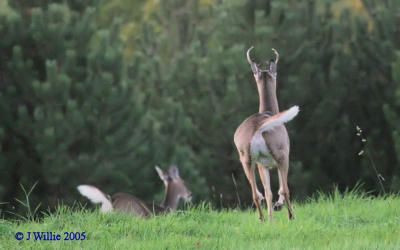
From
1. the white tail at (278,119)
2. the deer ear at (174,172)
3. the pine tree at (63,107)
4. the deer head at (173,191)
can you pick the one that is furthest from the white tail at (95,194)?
the pine tree at (63,107)

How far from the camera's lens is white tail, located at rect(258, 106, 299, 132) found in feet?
19.1

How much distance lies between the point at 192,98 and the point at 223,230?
36.7 ft

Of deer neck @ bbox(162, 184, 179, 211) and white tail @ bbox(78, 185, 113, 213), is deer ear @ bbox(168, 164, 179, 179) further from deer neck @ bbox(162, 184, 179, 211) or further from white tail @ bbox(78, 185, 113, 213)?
white tail @ bbox(78, 185, 113, 213)

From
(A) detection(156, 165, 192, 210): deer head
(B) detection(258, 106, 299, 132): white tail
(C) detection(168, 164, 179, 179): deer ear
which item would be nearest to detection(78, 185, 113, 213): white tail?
(A) detection(156, 165, 192, 210): deer head

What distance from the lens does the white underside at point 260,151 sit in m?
6.27

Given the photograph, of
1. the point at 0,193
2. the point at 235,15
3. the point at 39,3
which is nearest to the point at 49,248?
Answer: the point at 0,193

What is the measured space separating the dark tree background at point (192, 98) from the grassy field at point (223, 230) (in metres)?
6.89

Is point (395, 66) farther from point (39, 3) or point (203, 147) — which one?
point (39, 3)

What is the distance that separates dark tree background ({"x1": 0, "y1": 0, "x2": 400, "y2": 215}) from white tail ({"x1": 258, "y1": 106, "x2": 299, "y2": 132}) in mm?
7708

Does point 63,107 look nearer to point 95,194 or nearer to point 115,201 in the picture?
point 115,201

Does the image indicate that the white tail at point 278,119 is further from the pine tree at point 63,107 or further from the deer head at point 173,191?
the pine tree at point 63,107

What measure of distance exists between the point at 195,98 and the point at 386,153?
4.59m

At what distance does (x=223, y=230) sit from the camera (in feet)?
20.9

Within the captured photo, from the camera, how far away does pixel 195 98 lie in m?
17.4
